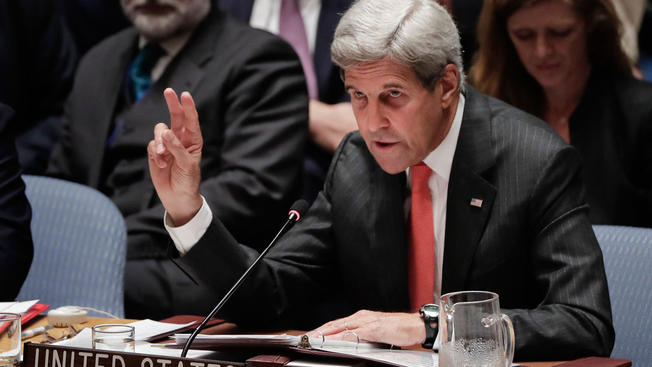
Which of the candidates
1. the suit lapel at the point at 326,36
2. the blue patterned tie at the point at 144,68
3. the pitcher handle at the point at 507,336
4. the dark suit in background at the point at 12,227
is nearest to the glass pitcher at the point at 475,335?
the pitcher handle at the point at 507,336

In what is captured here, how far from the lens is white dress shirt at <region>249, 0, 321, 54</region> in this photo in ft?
12.2

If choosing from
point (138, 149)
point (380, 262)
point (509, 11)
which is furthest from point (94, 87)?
point (380, 262)

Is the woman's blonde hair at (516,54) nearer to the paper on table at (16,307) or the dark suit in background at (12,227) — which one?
the dark suit in background at (12,227)

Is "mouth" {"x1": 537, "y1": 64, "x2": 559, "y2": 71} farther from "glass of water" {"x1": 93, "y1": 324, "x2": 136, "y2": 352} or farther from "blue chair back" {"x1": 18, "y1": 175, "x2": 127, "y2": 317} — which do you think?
"glass of water" {"x1": 93, "y1": 324, "x2": 136, "y2": 352}

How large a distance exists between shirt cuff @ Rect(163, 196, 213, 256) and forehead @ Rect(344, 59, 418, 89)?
420 millimetres

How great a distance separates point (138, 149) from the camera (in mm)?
3414

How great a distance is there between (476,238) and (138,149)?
1.65 m

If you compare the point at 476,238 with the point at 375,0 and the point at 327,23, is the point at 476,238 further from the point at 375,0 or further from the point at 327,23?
the point at 327,23

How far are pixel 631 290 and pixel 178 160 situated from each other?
1063 mm

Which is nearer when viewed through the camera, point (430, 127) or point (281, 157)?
point (430, 127)

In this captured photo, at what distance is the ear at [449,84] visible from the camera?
6.92ft

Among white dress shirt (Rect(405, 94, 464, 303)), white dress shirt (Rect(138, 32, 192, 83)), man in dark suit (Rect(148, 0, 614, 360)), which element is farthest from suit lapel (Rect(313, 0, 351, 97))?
white dress shirt (Rect(405, 94, 464, 303))

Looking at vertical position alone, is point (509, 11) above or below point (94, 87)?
above

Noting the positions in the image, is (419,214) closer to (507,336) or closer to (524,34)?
(507,336)
